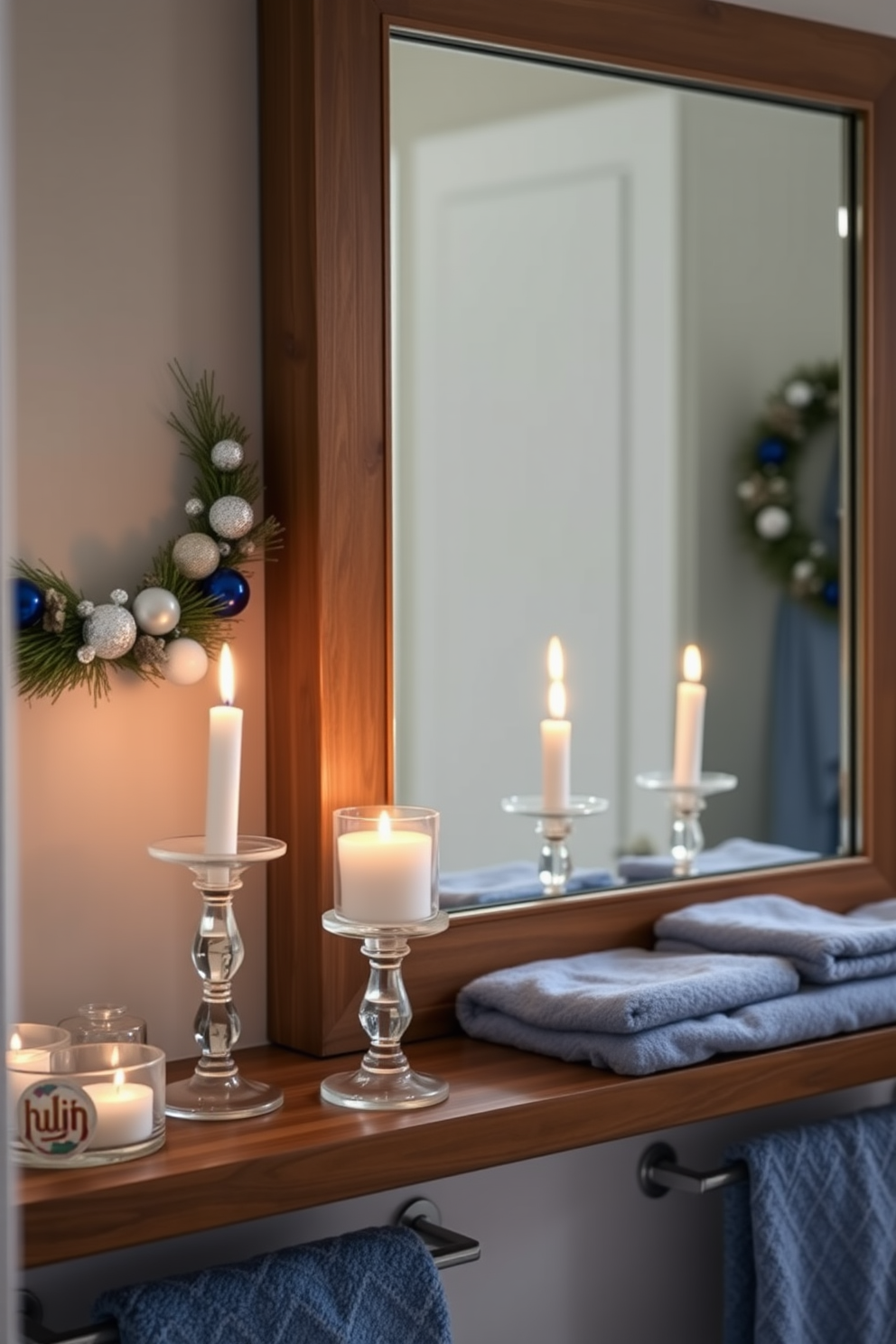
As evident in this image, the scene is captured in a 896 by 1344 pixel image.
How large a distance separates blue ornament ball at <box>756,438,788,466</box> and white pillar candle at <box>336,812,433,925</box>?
67 centimetres

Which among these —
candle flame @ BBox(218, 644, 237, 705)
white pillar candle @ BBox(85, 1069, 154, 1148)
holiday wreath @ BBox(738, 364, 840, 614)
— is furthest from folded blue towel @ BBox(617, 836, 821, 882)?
white pillar candle @ BBox(85, 1069, 154, 1148)

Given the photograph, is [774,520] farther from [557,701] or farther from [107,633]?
[107,633]

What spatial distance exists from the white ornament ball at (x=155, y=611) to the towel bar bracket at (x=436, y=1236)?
1.60ft

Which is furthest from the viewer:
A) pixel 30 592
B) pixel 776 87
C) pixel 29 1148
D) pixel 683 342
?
pixel 683 342

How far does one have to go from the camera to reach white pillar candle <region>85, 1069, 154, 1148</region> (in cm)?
104

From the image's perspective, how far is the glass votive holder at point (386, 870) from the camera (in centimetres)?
116

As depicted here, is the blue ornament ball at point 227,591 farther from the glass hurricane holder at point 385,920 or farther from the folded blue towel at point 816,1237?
the folded blue towel at point 816,1237

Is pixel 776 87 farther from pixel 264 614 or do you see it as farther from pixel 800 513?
pixel 264 614

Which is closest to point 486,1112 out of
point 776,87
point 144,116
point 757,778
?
point 757,778

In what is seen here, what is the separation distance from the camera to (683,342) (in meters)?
1.63

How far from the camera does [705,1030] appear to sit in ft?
4.09

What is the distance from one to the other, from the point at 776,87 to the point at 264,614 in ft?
2.29

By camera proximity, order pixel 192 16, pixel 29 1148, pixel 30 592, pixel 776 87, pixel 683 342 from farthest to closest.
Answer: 1. pixel 683 342
2. pixel 776 87
3. pixel 192 16
4. pixel 30 592
5. pixel 29 1148

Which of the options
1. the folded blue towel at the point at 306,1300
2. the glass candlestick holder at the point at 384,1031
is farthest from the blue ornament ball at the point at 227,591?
the folded blue towel at the point at 306,1300
